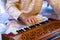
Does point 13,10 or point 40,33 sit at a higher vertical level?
point 13,10

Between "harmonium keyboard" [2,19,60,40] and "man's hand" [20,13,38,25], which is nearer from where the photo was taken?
"harmonium keyboard" [2,19,60,40]

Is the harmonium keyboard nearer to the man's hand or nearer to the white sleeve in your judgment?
the man's hand

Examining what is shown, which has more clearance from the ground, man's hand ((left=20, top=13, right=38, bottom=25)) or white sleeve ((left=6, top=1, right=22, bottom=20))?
white sleeve ((left=6, top=1, right=22, bottom=20))

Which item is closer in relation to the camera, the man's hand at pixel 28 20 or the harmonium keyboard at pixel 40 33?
the harmonium keyboard at pixel 40 33

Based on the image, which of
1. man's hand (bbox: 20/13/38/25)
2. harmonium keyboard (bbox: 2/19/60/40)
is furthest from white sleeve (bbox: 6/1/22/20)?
harmonium keyboard (bbox: 2/19/60/40)

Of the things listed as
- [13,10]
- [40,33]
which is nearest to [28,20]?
[13,10]

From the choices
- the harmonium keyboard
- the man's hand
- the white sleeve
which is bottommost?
the harmonium keyboard

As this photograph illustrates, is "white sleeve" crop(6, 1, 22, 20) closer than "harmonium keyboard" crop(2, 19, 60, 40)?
No

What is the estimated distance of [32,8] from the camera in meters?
1.21

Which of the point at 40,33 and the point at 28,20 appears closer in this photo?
the point at 40,33

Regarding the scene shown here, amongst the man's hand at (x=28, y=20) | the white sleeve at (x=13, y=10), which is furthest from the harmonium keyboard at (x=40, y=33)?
the white sleeve at (x=13, y=10)

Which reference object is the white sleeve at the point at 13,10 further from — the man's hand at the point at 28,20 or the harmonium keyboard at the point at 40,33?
the harmonium keyboard at the point at 40,33

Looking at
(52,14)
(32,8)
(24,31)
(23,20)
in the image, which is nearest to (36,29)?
(24,31)

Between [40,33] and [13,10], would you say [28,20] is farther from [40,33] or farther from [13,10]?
[40,33]
